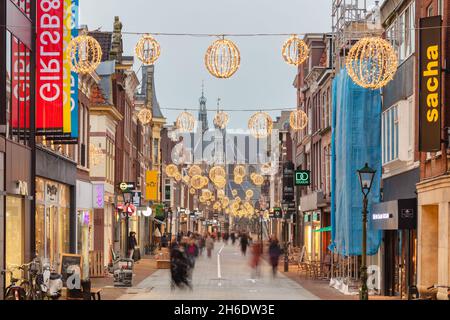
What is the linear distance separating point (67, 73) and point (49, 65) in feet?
3.57

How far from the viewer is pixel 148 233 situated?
8944 cm

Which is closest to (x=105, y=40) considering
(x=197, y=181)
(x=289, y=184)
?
(x=197, y=181)

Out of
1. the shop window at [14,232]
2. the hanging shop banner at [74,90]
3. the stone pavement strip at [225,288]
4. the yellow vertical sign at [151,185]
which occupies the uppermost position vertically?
the hanging shop banner at [74,90]

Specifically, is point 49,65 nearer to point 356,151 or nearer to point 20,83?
point 20,83

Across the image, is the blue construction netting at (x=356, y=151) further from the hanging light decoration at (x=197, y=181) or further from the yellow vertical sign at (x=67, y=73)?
the hanging light decoration at (x=197, y=181)

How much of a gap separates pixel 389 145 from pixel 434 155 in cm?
829

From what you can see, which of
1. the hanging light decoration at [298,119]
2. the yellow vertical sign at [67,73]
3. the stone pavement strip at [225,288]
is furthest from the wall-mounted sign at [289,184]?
the yellow vertical sign at [67,73]

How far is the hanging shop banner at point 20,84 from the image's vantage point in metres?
29.7

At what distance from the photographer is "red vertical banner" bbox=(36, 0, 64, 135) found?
105ft

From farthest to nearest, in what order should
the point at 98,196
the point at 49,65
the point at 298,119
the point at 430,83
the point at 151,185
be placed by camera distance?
the point at 151,185 < the point at 298,119 < the point at 98,196 < the point at 49,65 < the point at 430,83

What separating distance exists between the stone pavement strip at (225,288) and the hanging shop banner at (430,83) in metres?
9.35

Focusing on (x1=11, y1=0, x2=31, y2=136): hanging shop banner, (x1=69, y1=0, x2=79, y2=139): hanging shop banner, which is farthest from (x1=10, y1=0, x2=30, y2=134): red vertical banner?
(x1=69, y1=0, x2=79, y2=139): hanging shop banner

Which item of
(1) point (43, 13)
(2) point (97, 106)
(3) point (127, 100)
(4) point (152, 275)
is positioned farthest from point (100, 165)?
(1) point (43, 13)

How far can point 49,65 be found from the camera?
31984mm
